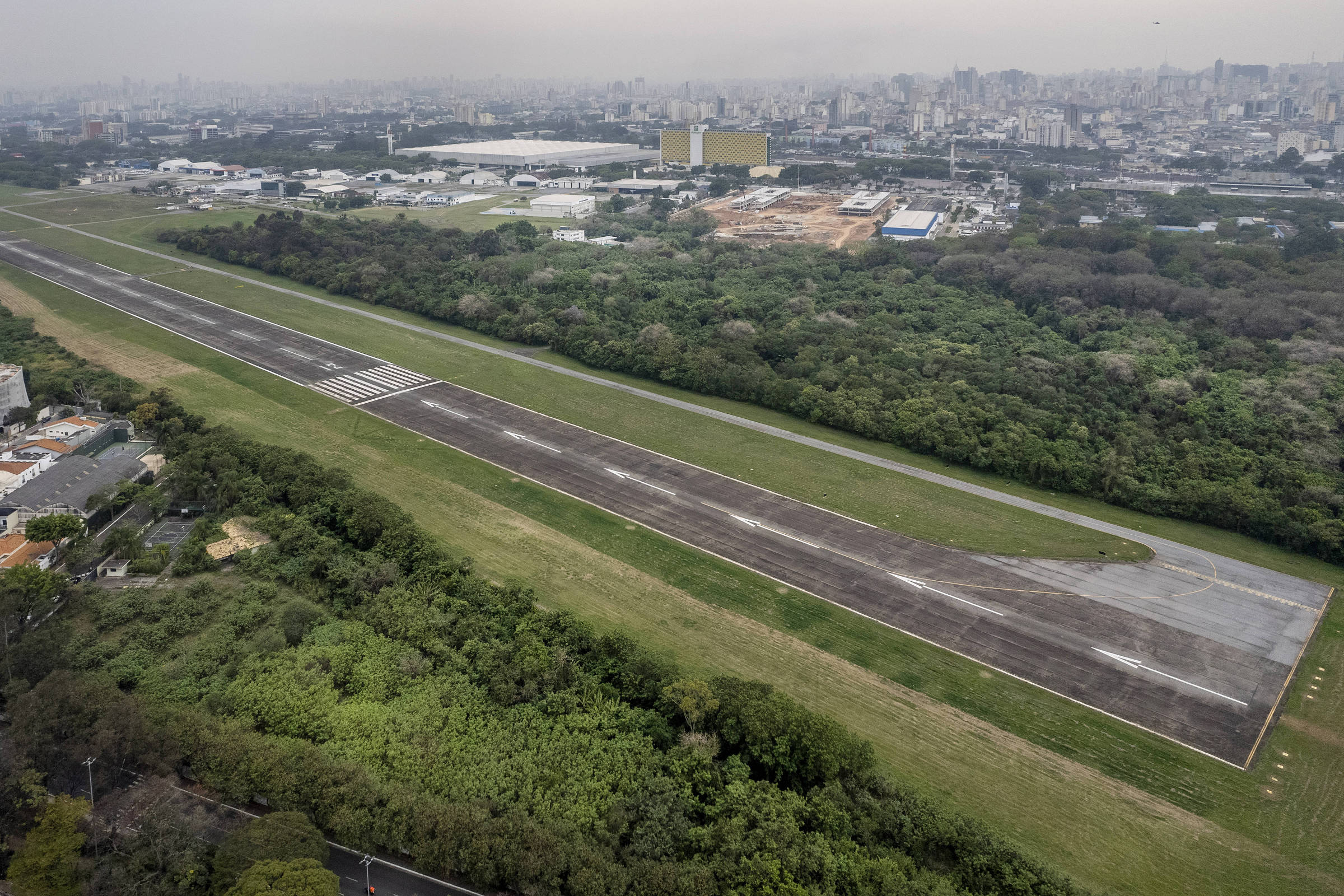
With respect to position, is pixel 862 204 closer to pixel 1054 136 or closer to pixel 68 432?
pixel 68 432

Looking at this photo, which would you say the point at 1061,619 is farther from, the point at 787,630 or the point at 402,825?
the point at 402,825

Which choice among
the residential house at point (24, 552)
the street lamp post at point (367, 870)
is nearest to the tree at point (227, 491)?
the residential house at point (24, 552)

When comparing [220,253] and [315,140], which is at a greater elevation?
[315,140]

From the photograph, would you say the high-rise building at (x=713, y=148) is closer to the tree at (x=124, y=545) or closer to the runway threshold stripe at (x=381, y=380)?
the runway threshold stripe at (x=381, y=380)

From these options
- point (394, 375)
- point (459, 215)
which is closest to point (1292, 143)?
point (459, 215)

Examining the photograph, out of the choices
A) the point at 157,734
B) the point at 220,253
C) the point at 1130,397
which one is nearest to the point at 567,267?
the point at 220,253
